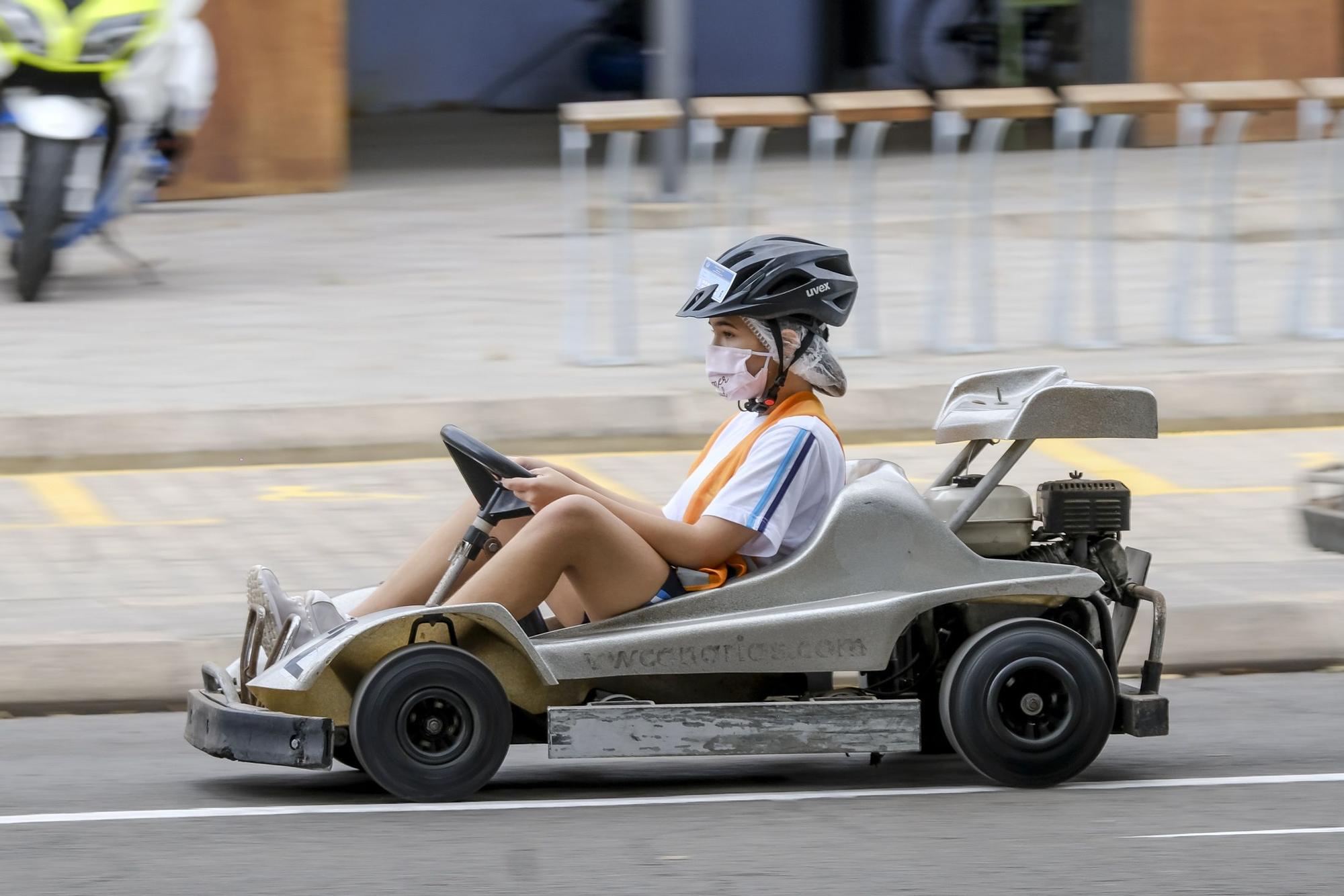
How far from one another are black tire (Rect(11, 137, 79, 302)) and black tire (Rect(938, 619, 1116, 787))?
8.53 m

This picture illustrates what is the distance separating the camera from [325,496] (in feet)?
30.8

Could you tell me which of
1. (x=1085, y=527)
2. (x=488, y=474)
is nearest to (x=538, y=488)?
(x=488, y=474)

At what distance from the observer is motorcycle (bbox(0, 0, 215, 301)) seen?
12.7m

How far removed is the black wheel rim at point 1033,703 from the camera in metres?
5.47

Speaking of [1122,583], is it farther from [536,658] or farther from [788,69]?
[788,69]

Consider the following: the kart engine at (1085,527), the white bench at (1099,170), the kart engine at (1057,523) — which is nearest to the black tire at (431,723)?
the kart engine at (1057,523)

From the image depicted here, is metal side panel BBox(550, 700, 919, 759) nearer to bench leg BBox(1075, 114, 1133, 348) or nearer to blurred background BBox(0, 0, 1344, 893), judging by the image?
blurred background BBox(0, 0, 1344, 893)

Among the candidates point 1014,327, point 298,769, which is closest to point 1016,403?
point 298,769

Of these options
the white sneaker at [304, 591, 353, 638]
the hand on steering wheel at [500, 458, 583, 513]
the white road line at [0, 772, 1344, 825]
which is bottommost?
the white road line at [0, 772, 1344, 825]

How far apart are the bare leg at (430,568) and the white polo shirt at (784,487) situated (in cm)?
56

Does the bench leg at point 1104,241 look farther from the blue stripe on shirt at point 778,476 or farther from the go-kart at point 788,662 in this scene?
the blue stripe on shirt at point 778,476

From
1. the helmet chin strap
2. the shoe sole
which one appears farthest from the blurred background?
the helmet chin strap

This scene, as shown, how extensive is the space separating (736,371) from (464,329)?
23.6 feet

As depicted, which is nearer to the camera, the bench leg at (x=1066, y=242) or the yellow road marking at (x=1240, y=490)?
the yellow road marking at (x=1240, y=490)
